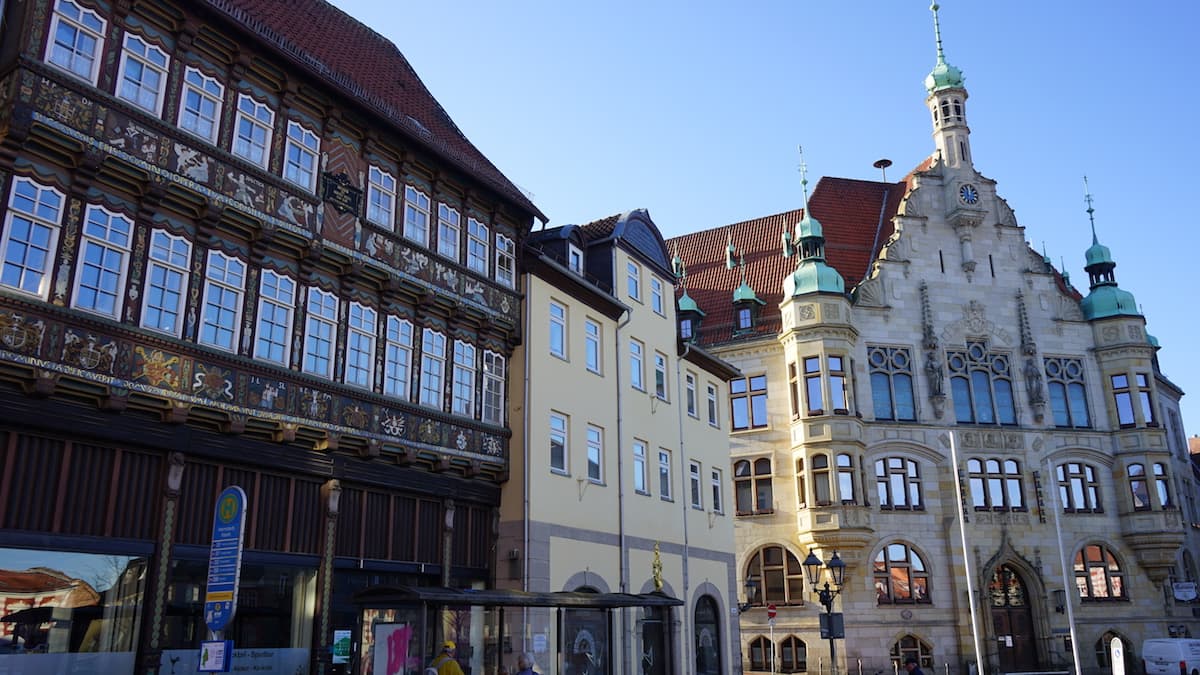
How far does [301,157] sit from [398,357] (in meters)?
4.22

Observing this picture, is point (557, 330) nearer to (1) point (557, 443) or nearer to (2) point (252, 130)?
(1) point (557, 443)

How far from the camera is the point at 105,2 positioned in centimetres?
1501

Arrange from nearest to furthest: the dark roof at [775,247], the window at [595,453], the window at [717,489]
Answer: the window at [595,453]
the window at [717,489]
the dark roof at [775,247]

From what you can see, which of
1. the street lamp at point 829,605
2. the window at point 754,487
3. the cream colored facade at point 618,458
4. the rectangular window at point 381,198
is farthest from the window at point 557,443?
the window at point 754,487

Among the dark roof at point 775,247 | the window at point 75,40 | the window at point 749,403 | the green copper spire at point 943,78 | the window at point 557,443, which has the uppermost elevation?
the green copper spire at point 943,78

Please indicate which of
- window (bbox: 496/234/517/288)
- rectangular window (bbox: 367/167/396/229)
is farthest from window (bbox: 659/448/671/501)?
rectangular window (bbox: 367/167/396/229)

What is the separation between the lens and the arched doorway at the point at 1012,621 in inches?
1634

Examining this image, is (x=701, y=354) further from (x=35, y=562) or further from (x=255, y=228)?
(x=35, y=562)

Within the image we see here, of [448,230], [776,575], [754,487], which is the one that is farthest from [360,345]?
[776,575]

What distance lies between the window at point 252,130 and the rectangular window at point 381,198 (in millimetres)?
2529

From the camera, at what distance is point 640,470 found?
93.9 ft

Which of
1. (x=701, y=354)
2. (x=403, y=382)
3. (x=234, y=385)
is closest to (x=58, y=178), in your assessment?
(x=234, y=385)

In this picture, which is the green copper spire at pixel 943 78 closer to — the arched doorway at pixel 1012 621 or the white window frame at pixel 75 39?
the arched doorway at pixel 1012 621

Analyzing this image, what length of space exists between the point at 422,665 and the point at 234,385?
5283mm
